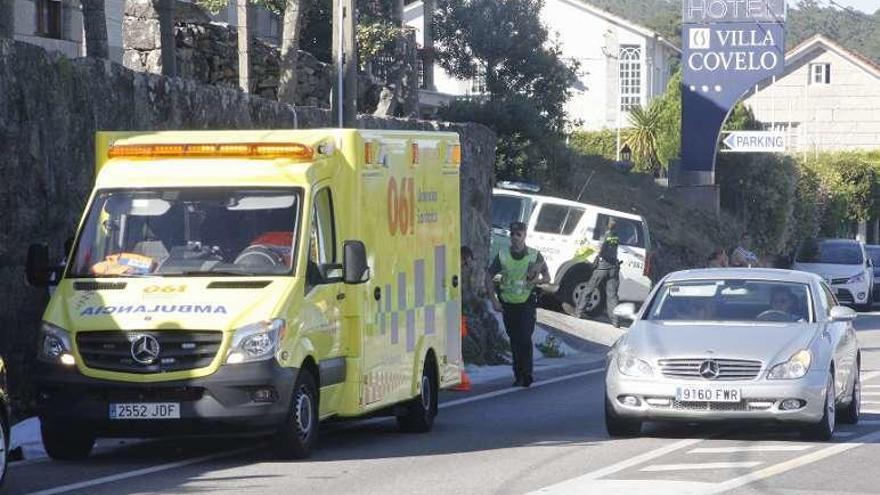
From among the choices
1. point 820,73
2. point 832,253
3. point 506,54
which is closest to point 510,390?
point 506,54

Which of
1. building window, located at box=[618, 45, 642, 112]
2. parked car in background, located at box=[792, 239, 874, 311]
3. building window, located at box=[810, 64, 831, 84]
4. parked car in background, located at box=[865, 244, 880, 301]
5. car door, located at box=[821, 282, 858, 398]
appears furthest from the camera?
building window, located at box=[810, 64, 831, 84]

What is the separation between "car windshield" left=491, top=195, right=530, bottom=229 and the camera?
32.0 metres

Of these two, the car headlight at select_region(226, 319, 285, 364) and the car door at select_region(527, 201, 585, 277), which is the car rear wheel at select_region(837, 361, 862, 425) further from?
the car door at select_region(527, 201, 585, 277)

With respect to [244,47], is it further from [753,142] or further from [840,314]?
[753,142]

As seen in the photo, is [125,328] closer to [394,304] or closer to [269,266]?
[269,266]

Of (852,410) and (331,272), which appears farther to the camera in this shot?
(852,410)

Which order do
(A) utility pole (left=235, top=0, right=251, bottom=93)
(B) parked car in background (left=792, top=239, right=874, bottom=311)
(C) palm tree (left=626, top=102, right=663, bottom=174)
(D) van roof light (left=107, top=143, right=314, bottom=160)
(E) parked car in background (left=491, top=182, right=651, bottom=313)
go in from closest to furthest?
1. (D) van roof light (left=107, top=143, right=314, bottom=160)
2. (A) utility pole (left=235, top=0, right=251, bottom=93)
3. (E) parked car in background (left=491, top=182, right=651, bottom=313)
4. (B) parked car in background (left=792, top=239, right=874, bottom=311)
5. (C) palm tree (left=626, top=102, right=663, bottom=174)

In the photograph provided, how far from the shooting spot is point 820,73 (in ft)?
274

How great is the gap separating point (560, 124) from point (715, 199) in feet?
23.2

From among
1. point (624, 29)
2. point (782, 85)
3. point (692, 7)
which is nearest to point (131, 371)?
point (692, 7)

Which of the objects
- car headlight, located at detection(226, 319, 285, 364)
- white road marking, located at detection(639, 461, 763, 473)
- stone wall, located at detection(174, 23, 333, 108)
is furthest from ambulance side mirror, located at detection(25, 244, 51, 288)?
stone wall, located at detection(174, 23, 333, 108)

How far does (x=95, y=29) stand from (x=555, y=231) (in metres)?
12.3

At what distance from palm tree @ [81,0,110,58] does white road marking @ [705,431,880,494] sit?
11.1 m

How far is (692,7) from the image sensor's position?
47.3 meters
